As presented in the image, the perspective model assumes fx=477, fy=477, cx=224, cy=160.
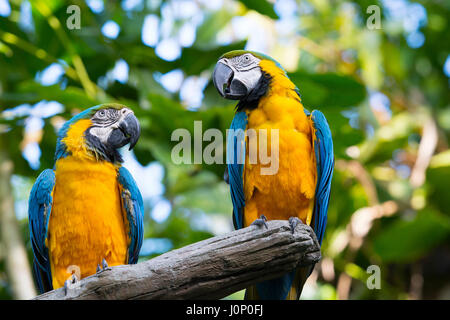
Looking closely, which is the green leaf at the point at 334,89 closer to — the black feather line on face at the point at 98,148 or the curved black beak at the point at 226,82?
the curved black beak at the point at 226,82

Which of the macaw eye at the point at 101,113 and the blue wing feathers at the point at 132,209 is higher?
the macaw eye at the point at 101,113

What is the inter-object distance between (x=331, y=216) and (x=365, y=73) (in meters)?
1.57

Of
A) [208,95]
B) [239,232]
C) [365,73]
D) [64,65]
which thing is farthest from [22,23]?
[365,73]

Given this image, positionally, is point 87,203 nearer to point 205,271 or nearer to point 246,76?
point 205,271

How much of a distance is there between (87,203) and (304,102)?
1411 millimetres

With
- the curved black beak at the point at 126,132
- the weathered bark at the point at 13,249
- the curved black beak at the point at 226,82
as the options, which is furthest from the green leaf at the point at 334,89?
the weathered bark at the point at 13,249

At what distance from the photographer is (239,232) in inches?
66.1

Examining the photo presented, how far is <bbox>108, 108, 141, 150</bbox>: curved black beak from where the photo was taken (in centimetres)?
204

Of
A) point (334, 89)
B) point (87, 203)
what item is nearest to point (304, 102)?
point (334, 89)

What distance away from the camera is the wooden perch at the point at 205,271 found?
1615 millimetres

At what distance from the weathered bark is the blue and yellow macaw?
1625 mm

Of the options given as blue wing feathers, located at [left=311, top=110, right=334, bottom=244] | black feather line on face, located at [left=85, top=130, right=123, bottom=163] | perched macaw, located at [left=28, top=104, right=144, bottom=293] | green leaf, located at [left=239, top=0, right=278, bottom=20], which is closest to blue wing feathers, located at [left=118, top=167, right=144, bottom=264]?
perched macaw, located at [left=28, top=104, right=144, bottom=293]

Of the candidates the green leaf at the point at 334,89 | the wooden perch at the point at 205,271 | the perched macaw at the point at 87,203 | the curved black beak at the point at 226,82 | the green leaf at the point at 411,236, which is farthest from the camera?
the green leaf at the point at 411,236
